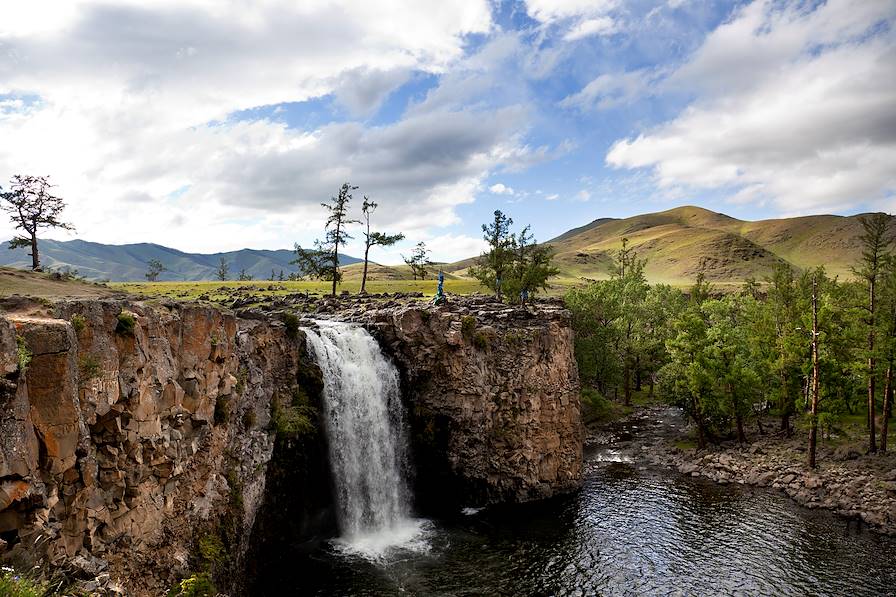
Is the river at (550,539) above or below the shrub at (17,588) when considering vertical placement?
below

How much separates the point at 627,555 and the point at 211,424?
2349cm

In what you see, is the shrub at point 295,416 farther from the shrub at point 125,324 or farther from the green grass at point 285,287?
the green grass at point 285,287

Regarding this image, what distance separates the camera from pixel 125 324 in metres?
17.3

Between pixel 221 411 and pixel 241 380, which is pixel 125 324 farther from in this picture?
pixel 241 380

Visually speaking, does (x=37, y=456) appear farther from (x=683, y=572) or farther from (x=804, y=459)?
(x=804, y=459)

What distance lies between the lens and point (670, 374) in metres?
50.1

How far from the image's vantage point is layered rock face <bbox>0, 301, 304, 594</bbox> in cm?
1236

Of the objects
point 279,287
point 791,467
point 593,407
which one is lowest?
point 791,467

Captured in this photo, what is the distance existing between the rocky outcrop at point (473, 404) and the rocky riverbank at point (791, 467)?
544 inches

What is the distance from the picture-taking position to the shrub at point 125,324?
17.2m

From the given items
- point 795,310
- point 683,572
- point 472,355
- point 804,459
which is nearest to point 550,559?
point 683,572

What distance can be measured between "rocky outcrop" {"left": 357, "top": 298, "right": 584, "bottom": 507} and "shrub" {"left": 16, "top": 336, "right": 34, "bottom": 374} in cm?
2508

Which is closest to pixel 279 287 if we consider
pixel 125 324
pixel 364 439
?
pixel 364 439

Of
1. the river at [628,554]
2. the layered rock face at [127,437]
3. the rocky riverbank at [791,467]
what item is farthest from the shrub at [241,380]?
the rocky riverbank at [791,467]
